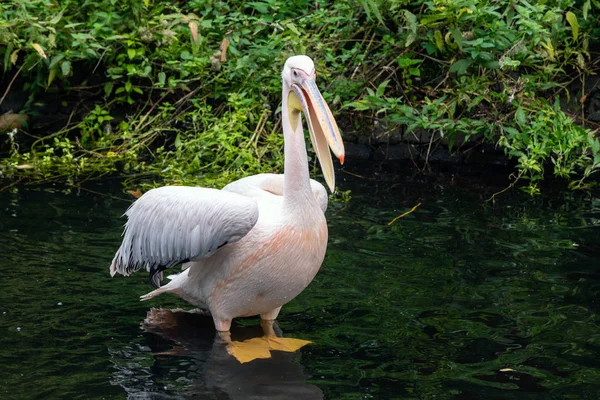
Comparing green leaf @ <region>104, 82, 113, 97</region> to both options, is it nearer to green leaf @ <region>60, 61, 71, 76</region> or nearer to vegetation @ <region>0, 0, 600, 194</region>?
Answer: vegetation @ <region>0, 0, 600, 194</region>

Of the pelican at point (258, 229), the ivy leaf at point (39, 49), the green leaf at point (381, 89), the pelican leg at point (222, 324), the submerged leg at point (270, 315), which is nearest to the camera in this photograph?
the pelican at point (258, 229)

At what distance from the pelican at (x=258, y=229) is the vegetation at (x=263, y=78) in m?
2.06

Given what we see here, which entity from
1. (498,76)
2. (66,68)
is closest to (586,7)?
(498,76)

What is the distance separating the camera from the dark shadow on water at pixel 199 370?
3471 mm

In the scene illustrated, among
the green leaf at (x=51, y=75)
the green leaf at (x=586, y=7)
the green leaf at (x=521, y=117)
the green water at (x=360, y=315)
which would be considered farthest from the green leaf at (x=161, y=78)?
the green leaf at (x=586, y=7)

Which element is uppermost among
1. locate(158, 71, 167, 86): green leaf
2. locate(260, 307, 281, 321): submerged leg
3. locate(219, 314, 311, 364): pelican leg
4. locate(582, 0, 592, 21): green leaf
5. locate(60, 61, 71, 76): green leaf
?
locate(582, 0, 592, 21): green leaf

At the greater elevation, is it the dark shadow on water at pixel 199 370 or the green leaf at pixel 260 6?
the green leaf at pixel 260 6

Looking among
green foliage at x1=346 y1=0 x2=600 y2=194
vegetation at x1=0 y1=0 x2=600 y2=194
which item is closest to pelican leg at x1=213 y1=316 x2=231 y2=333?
vegetation at x1=0 y1=0 x2=600 y2=194

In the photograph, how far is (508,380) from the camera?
3547 millimetres

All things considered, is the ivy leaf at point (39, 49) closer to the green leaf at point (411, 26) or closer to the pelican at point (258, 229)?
the green leaf at point (411, 26)

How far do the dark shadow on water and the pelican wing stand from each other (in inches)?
11.5

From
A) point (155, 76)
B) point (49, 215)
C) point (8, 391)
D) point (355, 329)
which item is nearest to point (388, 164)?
point (155, 76)

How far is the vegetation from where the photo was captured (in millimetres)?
6363

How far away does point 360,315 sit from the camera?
4.22m
